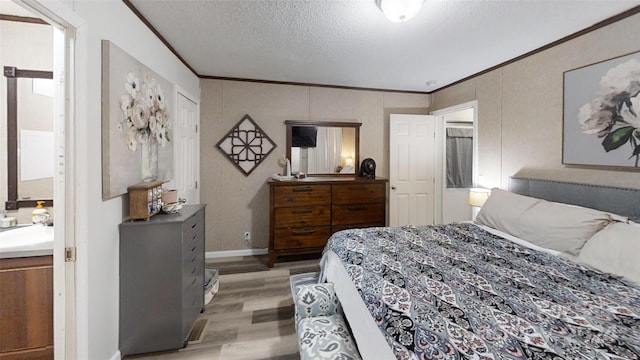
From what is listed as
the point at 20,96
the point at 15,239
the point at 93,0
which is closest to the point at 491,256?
the point at 93,0

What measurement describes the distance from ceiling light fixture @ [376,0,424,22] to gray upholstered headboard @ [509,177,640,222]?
2037 mm

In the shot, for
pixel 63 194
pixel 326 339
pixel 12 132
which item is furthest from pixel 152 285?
pixel 12 132

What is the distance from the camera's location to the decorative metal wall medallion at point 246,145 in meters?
3.57

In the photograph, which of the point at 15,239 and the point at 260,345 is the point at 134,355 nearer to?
the point at 260,345

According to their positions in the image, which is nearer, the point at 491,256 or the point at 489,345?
the point at 489,345

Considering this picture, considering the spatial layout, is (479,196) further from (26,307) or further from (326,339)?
(26,307)

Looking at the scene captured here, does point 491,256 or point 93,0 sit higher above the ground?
point 93,0

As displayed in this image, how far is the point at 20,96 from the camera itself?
179cm

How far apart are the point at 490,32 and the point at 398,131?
1.82m

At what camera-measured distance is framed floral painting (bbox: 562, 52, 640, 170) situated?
6.09 feet

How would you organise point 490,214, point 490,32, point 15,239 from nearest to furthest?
point 15,239 → point 490,32 → point 490,214

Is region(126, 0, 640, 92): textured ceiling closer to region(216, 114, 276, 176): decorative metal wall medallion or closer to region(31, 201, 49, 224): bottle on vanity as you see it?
region(216, 114, 276, 176): decorative metal wall medallion

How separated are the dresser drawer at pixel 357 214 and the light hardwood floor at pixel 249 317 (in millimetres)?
703

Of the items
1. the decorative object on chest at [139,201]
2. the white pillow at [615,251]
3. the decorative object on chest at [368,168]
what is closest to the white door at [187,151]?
the decorative object on chest at [139,201]
